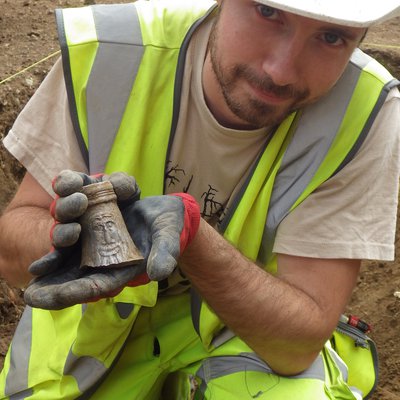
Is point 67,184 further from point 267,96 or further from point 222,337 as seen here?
point 222,337

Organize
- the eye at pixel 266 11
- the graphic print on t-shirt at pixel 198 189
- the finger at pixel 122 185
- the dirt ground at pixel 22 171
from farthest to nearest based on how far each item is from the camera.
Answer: the dirt ground at pixel 22 171
the graphic print on t-shirt at pixel 198 189
the eye at pixel 266 11
the finger at pixel 122 185

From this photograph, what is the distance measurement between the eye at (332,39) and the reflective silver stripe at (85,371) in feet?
3.71

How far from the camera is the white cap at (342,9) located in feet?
5.75

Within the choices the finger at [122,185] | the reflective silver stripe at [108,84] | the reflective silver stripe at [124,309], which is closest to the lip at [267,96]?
the reflective silver stripe at [108,84]

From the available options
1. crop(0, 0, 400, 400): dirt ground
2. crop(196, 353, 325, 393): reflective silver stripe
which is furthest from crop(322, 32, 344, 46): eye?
crop(0, 0, 400, 400): dirt ground

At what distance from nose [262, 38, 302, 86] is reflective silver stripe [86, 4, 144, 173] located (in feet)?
1.23

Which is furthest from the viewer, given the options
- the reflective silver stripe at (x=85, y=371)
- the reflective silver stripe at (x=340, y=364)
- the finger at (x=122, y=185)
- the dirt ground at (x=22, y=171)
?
the dirt ground at (x=22, y=171)

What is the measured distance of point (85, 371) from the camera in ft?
7.62

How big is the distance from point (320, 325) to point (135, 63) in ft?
2.84

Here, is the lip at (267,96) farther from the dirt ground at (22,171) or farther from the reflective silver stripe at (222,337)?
the dirt ground at (22,171)

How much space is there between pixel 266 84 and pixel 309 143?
0.24 metres

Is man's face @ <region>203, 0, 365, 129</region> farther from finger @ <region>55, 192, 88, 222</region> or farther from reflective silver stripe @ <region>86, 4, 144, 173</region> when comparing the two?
finger @ <region>55, 192, 88, 222</region>

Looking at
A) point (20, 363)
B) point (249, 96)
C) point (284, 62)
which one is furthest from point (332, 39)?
point (20, 363)

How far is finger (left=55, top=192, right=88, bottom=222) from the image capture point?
A: 5.08 ft
